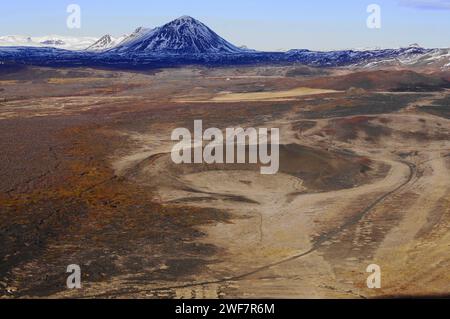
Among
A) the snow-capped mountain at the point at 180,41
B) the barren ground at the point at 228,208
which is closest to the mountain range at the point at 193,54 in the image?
the snow-capped mountain at the point at 180,41

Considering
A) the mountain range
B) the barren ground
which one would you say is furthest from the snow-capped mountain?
the barren ground

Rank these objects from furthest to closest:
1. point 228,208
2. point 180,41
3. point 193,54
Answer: point 180,41
point 193,54
point 228,208

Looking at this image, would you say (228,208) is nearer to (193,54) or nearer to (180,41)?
(193,54)

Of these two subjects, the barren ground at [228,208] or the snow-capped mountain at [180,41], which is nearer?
the barren ground at [228,208]

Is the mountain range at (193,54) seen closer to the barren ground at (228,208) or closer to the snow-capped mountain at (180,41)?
the snow-capped mountain at (180,41)

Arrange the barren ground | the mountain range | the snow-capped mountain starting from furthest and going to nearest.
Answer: the snow-capped mountain < the mountain range < the barren ground

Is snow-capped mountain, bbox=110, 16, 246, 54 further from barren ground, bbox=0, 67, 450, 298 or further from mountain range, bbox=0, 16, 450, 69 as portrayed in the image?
barren ground, bbox=0, 67, 450, 298

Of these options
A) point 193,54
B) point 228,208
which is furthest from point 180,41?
point 228,208

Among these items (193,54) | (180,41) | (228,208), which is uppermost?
(180,41)
